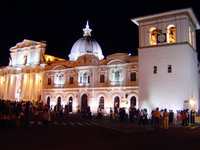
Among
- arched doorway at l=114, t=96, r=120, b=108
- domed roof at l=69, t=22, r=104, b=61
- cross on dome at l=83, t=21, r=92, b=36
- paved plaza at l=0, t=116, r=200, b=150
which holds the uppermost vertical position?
cross on dome at l=83, t=21, r=92, b=36

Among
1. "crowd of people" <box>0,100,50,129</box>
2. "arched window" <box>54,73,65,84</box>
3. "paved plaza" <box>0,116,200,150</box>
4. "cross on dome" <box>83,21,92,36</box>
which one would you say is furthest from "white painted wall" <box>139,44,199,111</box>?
"cross on dome" <box>83,21,92,36</box>

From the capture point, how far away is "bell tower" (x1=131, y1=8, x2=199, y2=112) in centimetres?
2764

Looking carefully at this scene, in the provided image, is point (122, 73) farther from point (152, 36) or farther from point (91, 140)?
point (91, 140)

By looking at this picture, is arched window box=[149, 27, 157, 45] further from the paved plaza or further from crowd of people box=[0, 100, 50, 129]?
crowd of people box=[0, 100, 50, 129]

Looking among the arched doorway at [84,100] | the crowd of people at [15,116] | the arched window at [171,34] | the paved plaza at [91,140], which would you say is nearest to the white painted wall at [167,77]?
the arched window at [171,34]

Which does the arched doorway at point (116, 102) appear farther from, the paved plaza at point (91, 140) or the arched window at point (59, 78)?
the paved plaza at point (91, 140)

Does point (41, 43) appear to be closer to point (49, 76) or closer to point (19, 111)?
point (49, 76)

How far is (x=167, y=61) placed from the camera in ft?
94.8

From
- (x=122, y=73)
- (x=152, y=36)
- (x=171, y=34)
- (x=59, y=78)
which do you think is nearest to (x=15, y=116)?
(x=152, y=36)

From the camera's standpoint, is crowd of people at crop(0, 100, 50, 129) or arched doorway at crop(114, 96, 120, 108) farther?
arched doorway at crop(114, 96, 120, 108)

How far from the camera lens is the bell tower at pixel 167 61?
27.6 m

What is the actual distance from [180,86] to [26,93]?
3212cm

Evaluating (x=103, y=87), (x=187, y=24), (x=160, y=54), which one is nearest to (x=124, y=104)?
(x=103, y=87)

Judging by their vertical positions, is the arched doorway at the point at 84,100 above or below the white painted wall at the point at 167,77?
below
